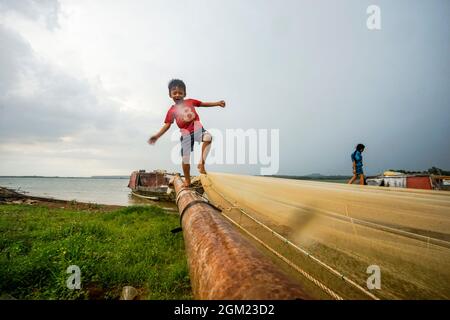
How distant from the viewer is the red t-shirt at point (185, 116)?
183 inches

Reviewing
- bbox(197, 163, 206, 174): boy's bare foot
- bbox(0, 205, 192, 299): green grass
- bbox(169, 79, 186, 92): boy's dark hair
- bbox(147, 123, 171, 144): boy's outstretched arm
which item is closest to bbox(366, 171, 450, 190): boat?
bbox(197, 163, 206, 174): boy's bare foot

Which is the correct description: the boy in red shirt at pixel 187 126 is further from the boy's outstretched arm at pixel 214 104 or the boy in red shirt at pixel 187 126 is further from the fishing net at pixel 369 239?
the fishing net at pixel 369 239

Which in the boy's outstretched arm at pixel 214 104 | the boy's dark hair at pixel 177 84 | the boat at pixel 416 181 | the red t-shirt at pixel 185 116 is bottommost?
the boat at pixel 416 181

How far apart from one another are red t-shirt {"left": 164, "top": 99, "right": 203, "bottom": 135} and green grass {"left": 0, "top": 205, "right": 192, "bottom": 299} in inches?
100.0

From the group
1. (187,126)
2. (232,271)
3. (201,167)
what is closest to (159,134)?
(187,126)

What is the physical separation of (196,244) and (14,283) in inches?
124

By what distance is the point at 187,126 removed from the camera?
4676 millimetres

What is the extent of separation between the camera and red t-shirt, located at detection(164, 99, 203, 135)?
15.2 feet

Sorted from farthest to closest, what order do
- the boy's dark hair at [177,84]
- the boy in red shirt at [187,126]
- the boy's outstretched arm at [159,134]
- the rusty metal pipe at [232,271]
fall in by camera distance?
the boy's dark hair at [177,84] → the boy in red shirt at [187,126] → the boy's outstretched arm at [159,134] → the rusty metal pipe at [232,271]

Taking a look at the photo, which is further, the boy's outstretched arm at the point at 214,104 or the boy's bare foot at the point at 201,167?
the boy's bare foot at the point at 201,167

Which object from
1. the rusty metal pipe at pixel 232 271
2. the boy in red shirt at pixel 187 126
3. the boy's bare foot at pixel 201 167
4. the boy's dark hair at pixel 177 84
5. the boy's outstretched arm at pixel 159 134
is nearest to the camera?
the rusty metal pipe at pixel 232 271

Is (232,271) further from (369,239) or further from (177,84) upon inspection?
(177,84)

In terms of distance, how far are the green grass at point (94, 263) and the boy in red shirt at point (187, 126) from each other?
1.59 metres

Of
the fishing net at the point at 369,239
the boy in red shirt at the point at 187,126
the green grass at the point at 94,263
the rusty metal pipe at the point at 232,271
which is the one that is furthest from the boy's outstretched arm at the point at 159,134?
the rusty metal pipe at the point at 232,271
